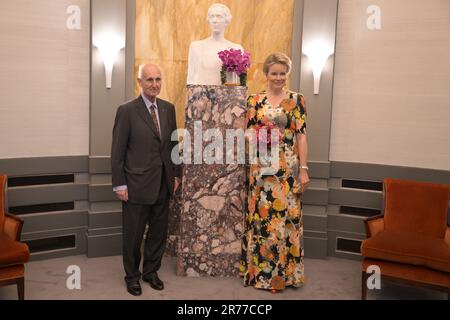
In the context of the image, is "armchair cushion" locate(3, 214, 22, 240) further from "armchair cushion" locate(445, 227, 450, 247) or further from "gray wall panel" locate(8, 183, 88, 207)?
"armchair cushion" locate(445, 227, 450, 247)

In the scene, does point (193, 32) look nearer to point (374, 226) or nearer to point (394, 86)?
point (394, 86)

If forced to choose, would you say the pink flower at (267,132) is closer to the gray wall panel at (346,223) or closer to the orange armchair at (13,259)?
Answer: the gray wall panel at (346,223)

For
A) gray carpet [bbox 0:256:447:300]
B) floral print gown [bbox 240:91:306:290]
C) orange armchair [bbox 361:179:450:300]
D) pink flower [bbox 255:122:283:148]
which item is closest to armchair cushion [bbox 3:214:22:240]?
gray carpet [bbox 0:256:447:300]

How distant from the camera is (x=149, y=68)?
3475mm

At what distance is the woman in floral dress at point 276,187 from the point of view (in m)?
3.73

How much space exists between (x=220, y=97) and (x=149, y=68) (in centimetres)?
72

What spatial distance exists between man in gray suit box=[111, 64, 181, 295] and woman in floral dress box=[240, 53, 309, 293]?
72 cm

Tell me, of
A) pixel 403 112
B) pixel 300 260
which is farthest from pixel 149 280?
pixel 403 112

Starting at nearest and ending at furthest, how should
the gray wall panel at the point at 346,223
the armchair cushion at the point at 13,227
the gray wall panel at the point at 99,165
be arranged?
the armchair cushion at the point at 13,227 < the gray wall panel at the point at 99,165 < the gray wall panel at the point at 346,223

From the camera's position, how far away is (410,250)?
133 inches

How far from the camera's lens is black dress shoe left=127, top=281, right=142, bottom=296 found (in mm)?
3625

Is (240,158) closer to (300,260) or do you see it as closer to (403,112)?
(300,260)

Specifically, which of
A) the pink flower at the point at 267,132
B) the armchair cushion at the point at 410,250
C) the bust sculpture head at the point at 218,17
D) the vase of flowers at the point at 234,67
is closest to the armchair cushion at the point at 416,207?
the armchair cushion at the point at 410,250

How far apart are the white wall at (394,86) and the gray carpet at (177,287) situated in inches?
48.8
